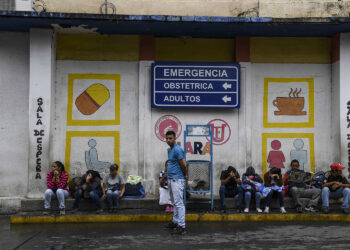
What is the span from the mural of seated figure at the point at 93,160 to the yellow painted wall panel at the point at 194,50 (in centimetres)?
281

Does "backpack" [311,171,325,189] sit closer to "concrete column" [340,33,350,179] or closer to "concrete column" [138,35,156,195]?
"concrete column" [340,33,350,179]

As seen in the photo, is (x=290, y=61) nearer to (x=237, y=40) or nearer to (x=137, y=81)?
(x=237, y=40)

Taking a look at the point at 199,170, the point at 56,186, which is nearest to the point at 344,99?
the point at 199,170

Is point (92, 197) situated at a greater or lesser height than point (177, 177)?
lesser

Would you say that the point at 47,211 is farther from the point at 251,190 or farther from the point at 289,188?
the point at 289,188

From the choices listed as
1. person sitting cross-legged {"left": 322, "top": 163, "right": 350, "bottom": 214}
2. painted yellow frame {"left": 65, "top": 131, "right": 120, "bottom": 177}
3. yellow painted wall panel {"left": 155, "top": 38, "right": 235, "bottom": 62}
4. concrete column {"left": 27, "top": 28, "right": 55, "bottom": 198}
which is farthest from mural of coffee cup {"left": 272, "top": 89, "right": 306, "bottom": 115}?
concrete column {"left": 27, "top": 28, "right": 55, "bottom": 198}

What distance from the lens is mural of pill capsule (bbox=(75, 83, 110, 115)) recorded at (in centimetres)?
1243

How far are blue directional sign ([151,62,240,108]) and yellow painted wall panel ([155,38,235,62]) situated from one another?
0.34 metres

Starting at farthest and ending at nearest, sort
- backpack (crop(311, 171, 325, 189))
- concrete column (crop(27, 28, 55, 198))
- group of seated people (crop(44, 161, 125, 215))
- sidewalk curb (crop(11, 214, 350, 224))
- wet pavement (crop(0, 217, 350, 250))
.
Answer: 1. backpack (crop(311, 171, 325, 189))
2. concrete column (crop(27, 28, 55, 198))
3. group of seated people (crop(44, 161, 125, 215))
4. sidewalk curb (crop(11, 214, 350, 224))
5. wet pavement (crop(0, 217, 350, 250))

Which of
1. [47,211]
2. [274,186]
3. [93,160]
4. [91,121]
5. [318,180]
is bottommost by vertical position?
[47,211]

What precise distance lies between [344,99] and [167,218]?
5408 mm

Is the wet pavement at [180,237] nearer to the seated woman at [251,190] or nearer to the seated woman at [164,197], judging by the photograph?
the seated woman at [251,190]

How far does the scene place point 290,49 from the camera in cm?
1281

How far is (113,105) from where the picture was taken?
12484 millimetres
